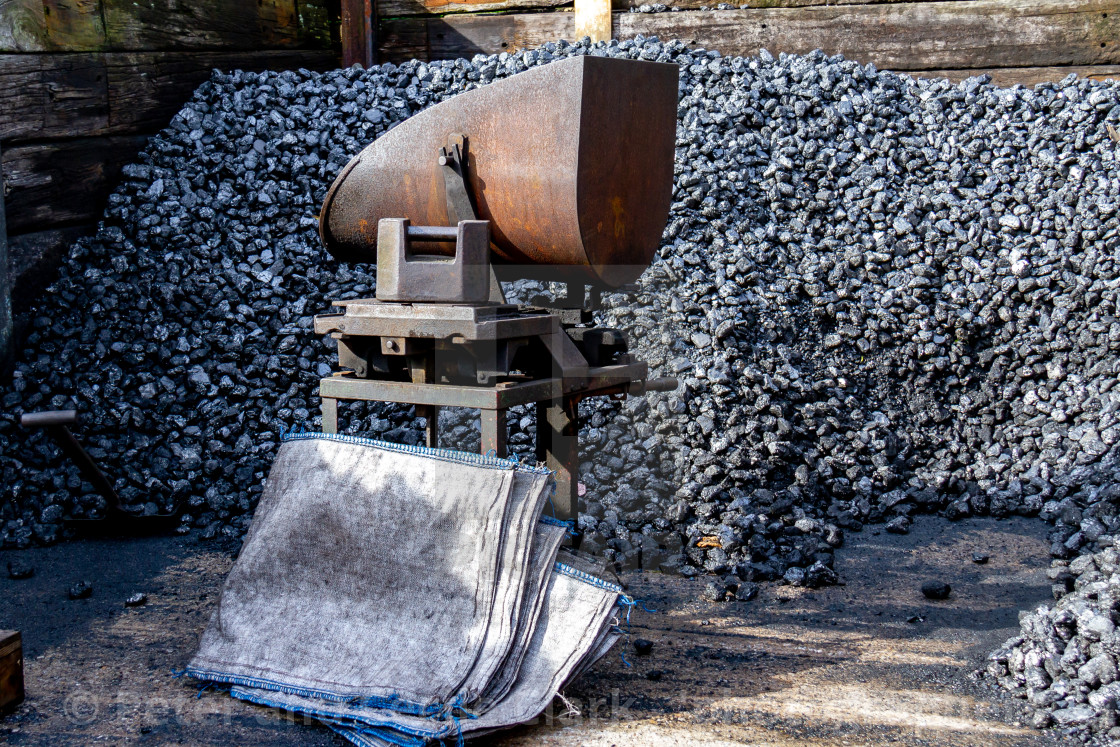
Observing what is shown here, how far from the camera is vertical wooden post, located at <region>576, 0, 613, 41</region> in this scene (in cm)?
716

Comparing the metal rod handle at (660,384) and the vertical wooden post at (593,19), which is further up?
the vertical wooden post at (593,19)

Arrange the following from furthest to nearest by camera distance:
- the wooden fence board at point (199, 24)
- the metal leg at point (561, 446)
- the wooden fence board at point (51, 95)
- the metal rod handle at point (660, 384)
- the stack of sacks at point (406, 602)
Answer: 1. the wooden fence board at point (199, 24)
2. the wooden fence board at point (51, 95)
3. the metal rod handle at point (660, 384)
4. the metal leg at point (561, 446)
5. the stack of sacks at point (406, 602)

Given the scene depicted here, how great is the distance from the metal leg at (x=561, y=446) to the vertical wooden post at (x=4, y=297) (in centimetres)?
310

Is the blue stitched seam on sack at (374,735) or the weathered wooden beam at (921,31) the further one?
the weathered wooden beam at (921,31)

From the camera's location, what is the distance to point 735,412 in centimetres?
501

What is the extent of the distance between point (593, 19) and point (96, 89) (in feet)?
11.1

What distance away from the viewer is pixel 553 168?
10.3ft

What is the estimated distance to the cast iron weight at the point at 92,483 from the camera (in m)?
4.09

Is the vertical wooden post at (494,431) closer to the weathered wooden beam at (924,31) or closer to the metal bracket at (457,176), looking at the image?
the metal bracket at (457,176)

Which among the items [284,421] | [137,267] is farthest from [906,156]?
[137,267]

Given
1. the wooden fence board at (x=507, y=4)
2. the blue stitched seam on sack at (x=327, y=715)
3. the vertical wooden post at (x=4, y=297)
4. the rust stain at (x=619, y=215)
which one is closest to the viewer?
the blue stitched seam on sack at (x=327, y=715)

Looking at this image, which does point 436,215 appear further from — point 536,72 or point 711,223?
point 711,223

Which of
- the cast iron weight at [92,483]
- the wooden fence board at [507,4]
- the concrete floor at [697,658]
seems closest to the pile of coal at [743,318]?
the cast iron weight at [92,483]

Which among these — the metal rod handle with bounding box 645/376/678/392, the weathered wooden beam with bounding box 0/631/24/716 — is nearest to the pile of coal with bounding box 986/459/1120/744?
the metal rod handle with bounding box 645/376/678/392
